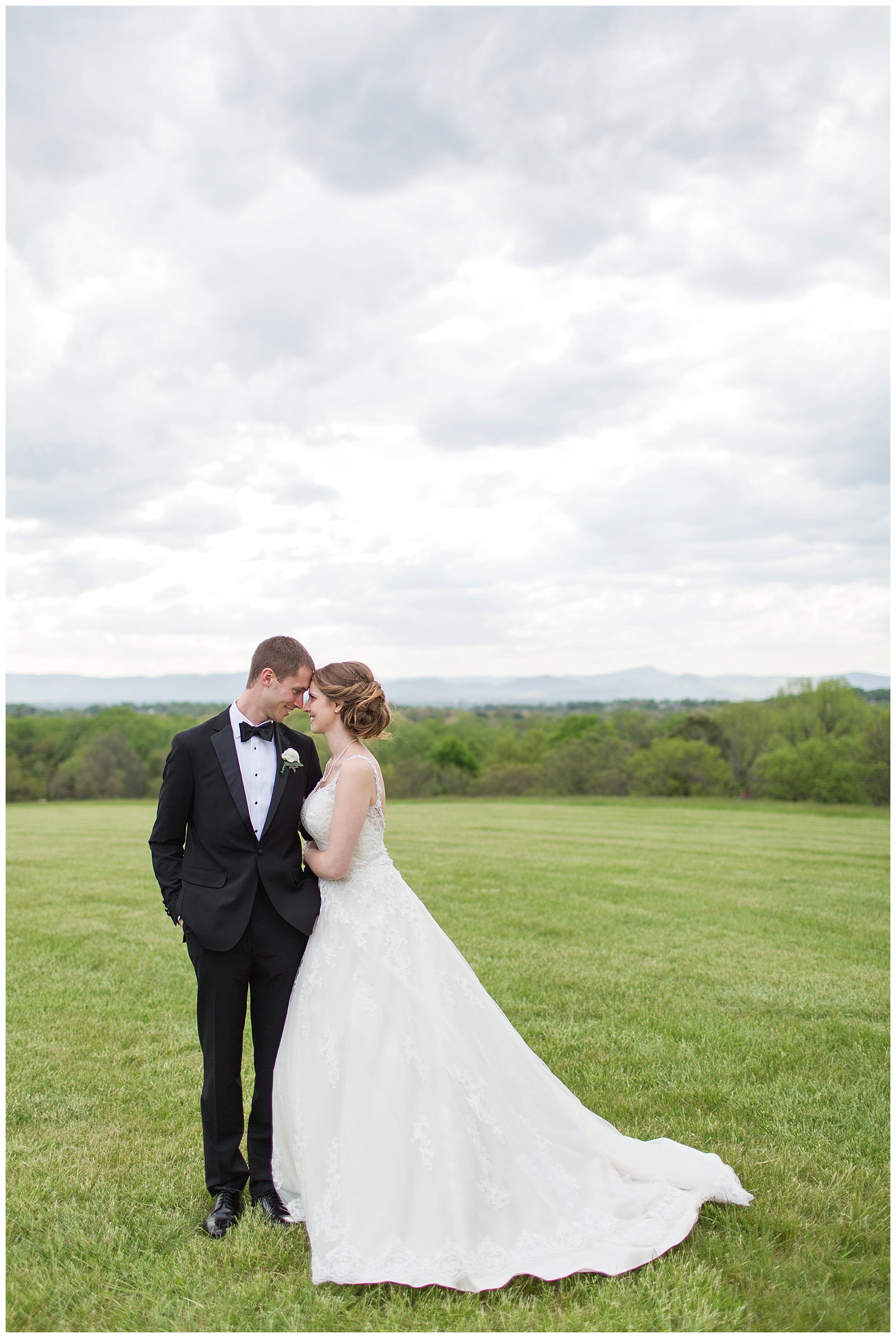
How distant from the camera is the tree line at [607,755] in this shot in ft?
183

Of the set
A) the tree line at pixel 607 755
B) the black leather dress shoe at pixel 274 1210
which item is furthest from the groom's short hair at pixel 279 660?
the tree line at pixel 607 755

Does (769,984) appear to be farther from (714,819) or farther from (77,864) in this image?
(714,819)

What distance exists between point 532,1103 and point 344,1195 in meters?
1.12

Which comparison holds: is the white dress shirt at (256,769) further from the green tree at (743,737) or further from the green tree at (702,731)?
the green tree at (743,737)

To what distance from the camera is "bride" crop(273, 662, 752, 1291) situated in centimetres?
412

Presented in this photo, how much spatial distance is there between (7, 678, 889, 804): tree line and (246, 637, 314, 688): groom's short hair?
37884 mm

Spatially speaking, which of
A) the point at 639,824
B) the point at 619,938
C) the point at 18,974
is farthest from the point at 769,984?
the point at 639,824

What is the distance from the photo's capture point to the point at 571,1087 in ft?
21.5

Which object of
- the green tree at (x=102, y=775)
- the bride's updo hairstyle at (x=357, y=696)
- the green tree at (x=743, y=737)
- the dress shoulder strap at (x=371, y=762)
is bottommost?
the green tree at (x=102, y=775)

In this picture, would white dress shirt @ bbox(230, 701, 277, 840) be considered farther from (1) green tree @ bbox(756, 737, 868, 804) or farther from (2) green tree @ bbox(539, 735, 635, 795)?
(2) green tree @ bbox(539, 735, 635, 795)

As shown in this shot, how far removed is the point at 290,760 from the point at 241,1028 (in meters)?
1.52

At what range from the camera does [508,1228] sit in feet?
13.9

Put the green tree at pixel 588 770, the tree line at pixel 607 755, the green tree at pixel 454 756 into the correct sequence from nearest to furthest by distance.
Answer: the tree line at pixel 607 755
the green tree at pixel 588 770
the green tree at pixel 454 756

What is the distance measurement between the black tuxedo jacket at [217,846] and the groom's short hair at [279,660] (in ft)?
1.19
